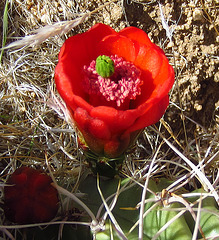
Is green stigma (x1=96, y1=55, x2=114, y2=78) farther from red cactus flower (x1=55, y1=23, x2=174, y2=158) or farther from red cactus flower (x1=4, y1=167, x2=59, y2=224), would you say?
red cactus flower (x1=4, y1=167, x2=59, y2=224)

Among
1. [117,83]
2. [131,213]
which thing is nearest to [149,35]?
[117,83]

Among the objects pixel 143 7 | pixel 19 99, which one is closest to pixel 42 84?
pixel 19 99

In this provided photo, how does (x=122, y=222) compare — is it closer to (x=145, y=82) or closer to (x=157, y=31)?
(x=145, y=82)

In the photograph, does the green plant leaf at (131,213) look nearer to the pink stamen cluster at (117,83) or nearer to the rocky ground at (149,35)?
the pink stamen cluster at (117,83)

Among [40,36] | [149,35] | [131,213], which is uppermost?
[40,36]

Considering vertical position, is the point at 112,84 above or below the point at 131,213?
above

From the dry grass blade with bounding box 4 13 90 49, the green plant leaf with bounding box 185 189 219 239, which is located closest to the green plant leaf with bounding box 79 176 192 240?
the green plant leaf with bounding box 185 189 219 239

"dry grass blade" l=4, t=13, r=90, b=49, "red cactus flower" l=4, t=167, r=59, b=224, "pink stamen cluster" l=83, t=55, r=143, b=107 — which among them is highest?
"dry grass blade" l=4, t=13, r=90, b=49

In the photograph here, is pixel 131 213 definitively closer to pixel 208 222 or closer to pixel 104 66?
pixel 208 222
